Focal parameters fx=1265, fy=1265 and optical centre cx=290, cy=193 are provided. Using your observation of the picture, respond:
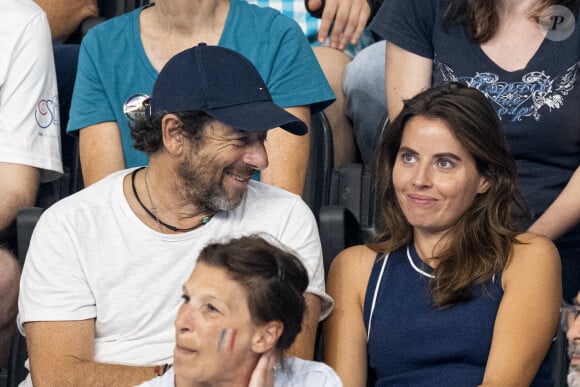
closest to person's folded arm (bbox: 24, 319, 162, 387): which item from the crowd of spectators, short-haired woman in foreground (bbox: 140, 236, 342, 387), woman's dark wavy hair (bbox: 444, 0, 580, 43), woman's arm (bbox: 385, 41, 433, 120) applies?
the crowd of spectators

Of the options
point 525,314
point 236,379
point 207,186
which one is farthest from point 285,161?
point 236,379

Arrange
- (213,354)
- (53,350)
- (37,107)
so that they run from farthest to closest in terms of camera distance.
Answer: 1. (37,107)
2. (53,350)
3. (213,354)

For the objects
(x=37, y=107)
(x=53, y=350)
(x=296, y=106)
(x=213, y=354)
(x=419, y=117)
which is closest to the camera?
(x=213, y=354)

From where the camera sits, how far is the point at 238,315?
2.71 m

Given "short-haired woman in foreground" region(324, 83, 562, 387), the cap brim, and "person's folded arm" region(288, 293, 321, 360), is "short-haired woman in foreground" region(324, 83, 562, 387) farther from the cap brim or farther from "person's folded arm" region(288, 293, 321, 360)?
the cap brim

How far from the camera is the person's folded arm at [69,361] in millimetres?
3045

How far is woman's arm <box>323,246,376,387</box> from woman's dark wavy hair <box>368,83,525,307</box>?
0.08 meters

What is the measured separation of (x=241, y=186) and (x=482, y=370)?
29.6 inches

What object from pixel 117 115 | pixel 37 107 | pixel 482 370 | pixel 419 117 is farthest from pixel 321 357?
pixel 37 107

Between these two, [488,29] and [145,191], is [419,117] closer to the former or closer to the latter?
[488,29]

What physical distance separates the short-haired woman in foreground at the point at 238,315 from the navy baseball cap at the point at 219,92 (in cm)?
43

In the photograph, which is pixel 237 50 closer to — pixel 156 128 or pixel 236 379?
pixel 156 128

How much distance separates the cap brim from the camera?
122 inches

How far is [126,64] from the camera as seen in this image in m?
3.74
